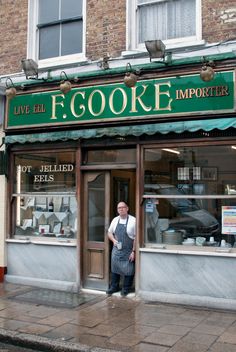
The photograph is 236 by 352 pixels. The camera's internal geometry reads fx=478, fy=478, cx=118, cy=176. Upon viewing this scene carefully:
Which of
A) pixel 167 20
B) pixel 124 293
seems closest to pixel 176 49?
pixel 167 20

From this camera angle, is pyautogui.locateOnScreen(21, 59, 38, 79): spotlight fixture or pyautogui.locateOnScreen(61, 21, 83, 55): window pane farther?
pyautogui.locateOnScreen(61, 21, 83, 55): window pane

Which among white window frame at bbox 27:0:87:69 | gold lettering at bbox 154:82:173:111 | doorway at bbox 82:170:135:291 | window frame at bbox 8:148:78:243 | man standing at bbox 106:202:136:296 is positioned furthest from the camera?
white window frame at bbox 27:0:87:69

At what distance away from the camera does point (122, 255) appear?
823cm

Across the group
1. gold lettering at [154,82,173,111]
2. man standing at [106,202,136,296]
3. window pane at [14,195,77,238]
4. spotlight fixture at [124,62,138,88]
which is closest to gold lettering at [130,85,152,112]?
gold lettering at [154,82,173,111]

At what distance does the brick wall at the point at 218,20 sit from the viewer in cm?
772

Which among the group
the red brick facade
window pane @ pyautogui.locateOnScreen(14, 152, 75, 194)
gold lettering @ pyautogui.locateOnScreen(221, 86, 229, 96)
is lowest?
window pane @ pyautogui.locateOnScreen(14, 152, 75, 194)

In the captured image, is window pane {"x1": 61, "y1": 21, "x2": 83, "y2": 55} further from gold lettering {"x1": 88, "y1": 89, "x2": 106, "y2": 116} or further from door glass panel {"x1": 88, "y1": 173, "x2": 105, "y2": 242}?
door glass panel {"x1": 88, "y1": 173, "x2": 105, "y2": 242}

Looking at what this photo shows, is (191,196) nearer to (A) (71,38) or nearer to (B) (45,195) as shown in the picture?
(B) (45,195)

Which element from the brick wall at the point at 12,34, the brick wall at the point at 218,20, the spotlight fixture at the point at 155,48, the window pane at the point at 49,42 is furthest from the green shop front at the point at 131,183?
the window pane at the point at 49,42

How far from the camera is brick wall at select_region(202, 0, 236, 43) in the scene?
772cm

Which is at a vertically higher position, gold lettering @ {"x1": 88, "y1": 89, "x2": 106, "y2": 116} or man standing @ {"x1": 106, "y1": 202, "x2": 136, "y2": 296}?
gold lettering @ {"x1": 88, "y1": 89, "x2": 106, "y2": 116}

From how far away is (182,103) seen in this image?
779 cm

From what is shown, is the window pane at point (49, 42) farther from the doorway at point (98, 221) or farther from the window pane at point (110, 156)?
the doorway at point (98, 221)

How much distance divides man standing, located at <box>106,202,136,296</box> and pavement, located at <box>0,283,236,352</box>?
383 mm
